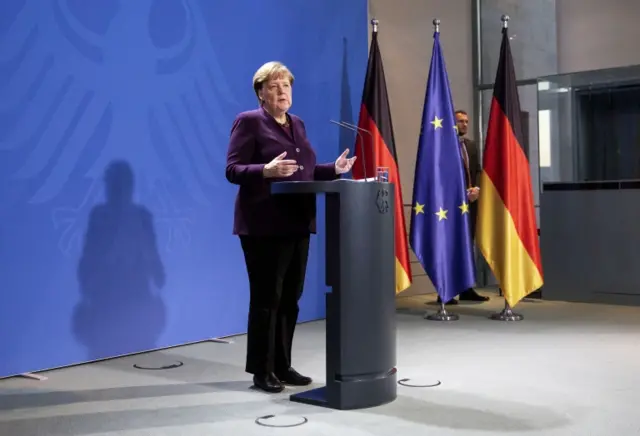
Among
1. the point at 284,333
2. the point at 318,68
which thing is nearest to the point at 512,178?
the point at 318,68

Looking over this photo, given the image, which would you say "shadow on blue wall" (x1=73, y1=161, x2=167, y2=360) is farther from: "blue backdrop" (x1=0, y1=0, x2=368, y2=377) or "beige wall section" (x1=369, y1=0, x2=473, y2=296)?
"beige wall section" (x1=369, y1=0, x2=473, y2=296)

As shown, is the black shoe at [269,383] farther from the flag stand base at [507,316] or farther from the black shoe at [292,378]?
the flag stand base at [507,316]

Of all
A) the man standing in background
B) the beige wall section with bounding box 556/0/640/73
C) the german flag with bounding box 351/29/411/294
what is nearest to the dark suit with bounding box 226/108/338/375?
the german flag with bounding box 351/29/411/294

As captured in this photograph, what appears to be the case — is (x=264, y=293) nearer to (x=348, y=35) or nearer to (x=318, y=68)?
(x=318, y=68)

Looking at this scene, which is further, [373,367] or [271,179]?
[271,179]

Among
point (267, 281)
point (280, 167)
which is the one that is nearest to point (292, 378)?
point (267, 281)

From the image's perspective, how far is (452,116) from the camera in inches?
218

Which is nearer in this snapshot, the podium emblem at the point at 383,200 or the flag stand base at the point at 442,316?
the podium emblem at the point at 383,200

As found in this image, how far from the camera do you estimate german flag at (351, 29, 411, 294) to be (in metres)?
5.48

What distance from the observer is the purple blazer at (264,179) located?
3.15 metres

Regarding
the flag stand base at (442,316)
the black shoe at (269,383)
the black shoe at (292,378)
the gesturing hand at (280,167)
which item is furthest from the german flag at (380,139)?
the gesturing hand at (280,167)

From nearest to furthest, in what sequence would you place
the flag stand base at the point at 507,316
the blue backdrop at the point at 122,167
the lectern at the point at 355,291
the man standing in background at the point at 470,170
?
the lectern at the point at 355,291, the blue backdrop at the point at 122,167, the flag stand base at the point at 507,316, the man standing in background at the point at 470,170

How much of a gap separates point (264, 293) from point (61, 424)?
36.4 inches

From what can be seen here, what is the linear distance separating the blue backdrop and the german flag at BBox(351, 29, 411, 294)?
56 centimetres
